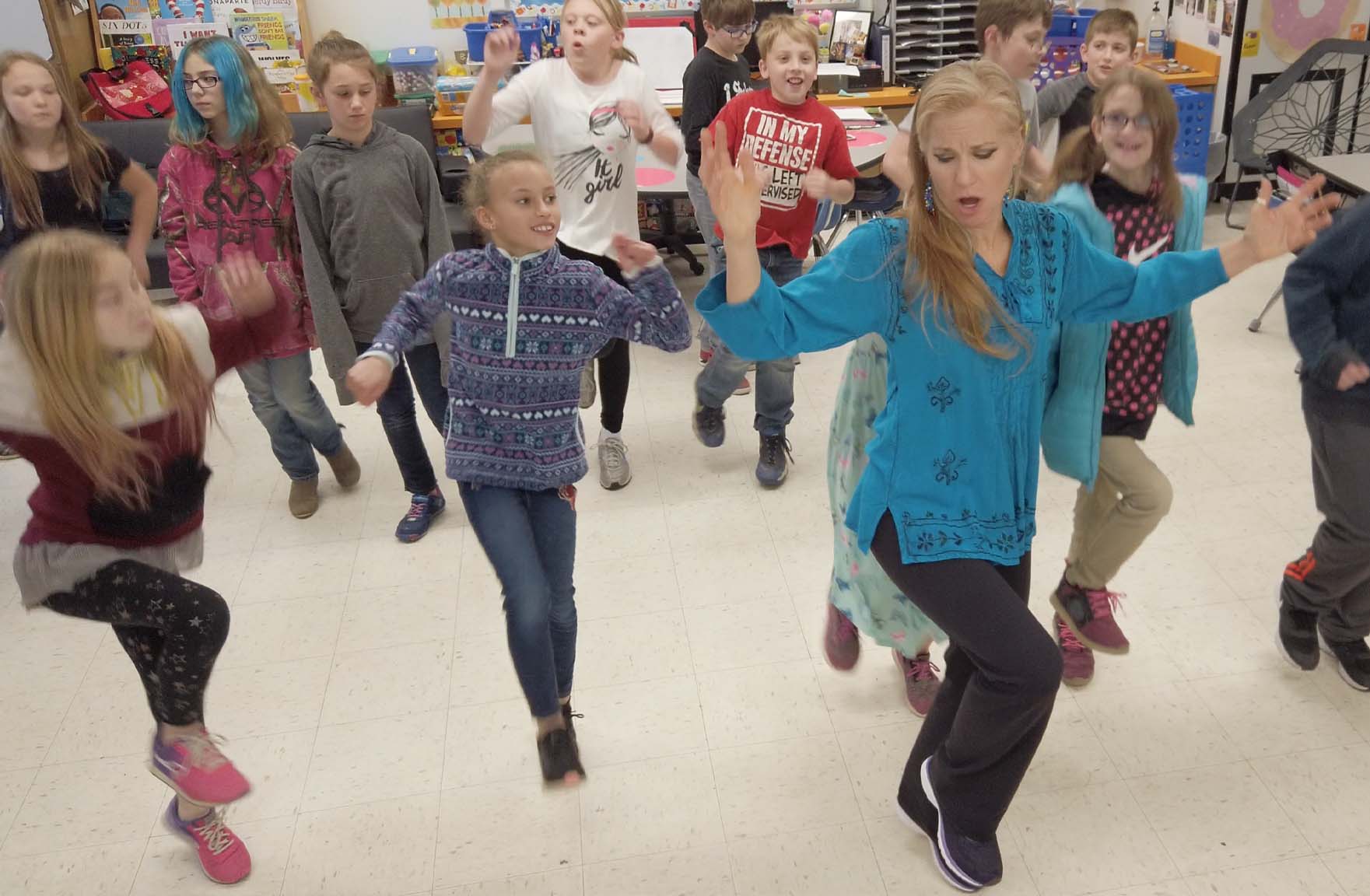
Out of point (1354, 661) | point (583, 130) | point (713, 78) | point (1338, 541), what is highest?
point (713, 78)

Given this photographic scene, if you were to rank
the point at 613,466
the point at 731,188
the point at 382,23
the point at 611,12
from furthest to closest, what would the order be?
the point at 382,23 < the point at 613,466 < the point at 611,12 < the point at 731,188

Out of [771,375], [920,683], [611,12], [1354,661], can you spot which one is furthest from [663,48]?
[1354,661]

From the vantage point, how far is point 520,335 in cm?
215

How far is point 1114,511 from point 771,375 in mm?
1270

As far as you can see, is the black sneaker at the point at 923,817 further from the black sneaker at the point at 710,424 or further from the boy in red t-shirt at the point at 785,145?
the black sneaker at the point at 710,424

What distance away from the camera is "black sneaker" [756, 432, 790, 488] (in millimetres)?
3545

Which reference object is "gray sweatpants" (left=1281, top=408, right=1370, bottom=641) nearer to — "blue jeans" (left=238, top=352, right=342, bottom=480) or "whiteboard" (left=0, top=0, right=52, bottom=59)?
"blue jeans" (left=238, top=352, right=342, bottom=480)

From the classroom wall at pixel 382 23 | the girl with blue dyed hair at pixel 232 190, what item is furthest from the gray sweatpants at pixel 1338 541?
the classroom wall at pixel 382 23

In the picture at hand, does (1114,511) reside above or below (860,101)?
below

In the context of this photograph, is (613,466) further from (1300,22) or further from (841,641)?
(1300,22)

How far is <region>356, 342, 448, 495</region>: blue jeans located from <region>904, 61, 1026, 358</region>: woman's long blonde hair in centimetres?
170

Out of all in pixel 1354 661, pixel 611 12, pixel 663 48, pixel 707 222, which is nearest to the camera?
pixel 1354 661

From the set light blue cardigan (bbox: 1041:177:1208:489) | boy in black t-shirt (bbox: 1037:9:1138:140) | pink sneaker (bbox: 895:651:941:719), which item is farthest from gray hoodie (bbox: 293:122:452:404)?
boy in black t-shirt (bbox: 1037:9:1138:140)

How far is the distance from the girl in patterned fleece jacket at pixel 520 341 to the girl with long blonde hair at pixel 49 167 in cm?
163
